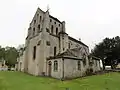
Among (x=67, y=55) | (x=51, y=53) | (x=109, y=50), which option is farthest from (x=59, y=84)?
(x=109, y=50)

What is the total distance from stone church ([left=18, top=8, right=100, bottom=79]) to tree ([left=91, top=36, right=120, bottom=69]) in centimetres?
946

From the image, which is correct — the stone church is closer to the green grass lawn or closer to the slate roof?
the slate roof

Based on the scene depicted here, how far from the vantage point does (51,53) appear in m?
31.4

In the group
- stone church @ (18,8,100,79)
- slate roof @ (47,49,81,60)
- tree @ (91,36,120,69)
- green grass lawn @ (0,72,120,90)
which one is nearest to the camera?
green grass lawn @ (0,72,120,90)

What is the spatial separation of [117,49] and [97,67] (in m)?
11.4

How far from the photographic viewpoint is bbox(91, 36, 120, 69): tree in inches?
1758

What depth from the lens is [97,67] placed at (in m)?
37.9

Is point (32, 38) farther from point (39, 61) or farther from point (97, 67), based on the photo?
point (97, 67)

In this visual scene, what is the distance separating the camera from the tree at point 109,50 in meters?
44.7

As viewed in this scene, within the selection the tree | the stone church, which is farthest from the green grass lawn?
the tree

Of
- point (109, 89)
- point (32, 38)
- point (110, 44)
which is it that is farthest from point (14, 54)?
point (109, 89)

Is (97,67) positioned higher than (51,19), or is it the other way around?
(51,19)

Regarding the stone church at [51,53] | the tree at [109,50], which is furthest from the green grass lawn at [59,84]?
the tree at [109,50]

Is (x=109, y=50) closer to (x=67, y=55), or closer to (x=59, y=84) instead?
(x=67, y=55)
